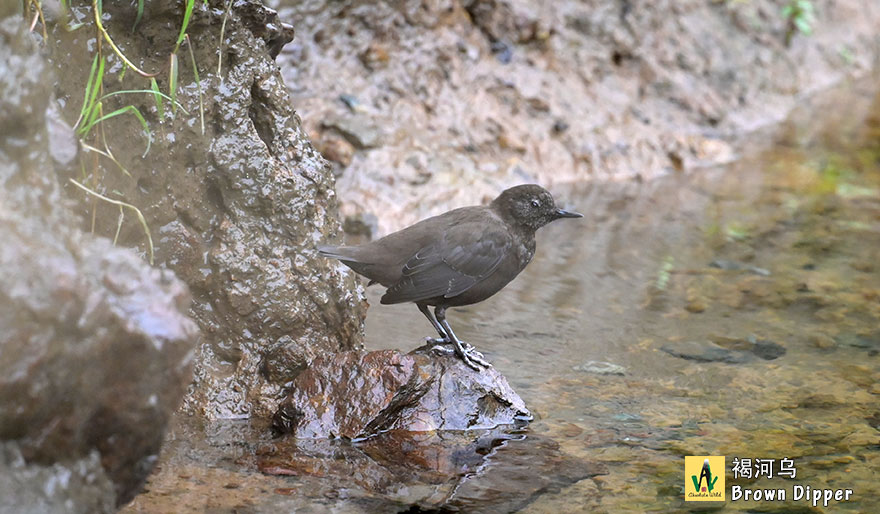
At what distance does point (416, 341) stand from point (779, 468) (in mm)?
2216

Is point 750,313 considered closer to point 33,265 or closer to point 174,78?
point 174,78

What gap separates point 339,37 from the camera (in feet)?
30.4

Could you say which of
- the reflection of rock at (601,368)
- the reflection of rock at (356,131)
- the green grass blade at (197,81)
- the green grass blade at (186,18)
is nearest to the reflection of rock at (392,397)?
the reflection of rock at (601,368)

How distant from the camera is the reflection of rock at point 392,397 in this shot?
4332 millimetres

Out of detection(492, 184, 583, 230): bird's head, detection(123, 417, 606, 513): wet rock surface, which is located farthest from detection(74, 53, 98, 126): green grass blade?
→ detection(492, 184, 583, 230): bird's head

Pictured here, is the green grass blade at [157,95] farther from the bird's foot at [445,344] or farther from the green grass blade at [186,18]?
the bird's foot at [445,344]

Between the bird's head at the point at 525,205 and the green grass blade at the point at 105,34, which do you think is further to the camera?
the bird's head at the point at 525,205

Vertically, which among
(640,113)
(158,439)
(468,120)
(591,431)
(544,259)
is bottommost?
(158,439)

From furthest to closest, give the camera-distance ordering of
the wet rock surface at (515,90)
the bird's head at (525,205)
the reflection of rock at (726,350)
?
1. the wet rock surface at (515,90)
2. the reflection of rock at (726,350)
3. the bird's head at (525,205)

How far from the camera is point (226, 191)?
14.6ft

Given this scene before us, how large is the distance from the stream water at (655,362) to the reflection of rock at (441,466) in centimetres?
1

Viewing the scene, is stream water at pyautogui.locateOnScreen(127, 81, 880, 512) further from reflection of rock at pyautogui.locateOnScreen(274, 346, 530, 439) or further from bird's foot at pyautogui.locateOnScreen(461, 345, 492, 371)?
bird's foot at pyautogui.locateOnScreen(461, 345, 492, 371)

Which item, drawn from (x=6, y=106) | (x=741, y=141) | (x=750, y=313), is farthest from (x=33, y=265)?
(x=741, y=141)

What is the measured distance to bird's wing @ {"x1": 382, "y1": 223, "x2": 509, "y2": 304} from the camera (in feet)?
15.6
